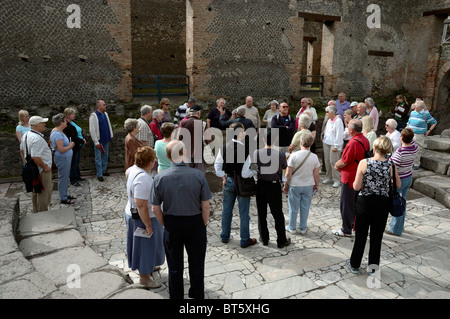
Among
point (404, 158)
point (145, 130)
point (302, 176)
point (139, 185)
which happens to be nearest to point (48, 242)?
point (139, 185)

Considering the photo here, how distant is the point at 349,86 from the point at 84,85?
9.73m

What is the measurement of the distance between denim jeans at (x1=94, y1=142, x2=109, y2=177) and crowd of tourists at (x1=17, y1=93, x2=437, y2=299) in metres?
0.24

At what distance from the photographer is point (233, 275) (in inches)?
168

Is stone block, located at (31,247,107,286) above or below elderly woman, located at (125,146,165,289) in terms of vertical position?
below

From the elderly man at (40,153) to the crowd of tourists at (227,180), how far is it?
0.05 feet

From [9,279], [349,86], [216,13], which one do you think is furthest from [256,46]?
[9,279]

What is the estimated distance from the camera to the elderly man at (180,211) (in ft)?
11.2

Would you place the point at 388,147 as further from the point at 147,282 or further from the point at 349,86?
the point at 349,86

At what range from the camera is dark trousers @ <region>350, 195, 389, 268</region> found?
4113mm

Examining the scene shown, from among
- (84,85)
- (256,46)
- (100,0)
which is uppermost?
(100,0)

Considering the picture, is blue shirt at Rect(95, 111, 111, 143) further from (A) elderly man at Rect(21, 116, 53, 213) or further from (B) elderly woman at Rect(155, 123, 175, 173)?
(B) elderly woman at Rect(155, 123, 175, 173)

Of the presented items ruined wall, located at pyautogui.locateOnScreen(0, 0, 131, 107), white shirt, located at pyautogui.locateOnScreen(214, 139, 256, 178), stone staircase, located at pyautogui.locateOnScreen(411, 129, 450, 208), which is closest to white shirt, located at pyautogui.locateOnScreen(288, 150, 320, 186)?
white shirt, located at pyautogui.locateOnScreen(214, 139, 256, 178)

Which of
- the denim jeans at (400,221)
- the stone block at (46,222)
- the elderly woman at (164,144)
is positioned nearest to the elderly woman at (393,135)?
the denim jeans at (400,221)

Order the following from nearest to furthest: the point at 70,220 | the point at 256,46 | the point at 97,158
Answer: the point at 70,220, the point at 97,158, the point at 256,46
